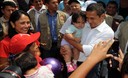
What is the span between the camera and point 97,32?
11.2ft

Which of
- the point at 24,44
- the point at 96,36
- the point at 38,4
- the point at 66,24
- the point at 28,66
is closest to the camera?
the point at 28,66

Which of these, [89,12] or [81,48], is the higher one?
[89,12]

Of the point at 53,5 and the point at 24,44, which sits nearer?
the point at 24,44

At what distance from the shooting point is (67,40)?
3.91 m

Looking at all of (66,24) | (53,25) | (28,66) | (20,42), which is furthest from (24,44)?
(53,25)

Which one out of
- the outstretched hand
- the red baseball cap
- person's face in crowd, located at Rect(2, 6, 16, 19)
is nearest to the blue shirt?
person's face in crowd, located at Rect(2, 6, 16, 19)

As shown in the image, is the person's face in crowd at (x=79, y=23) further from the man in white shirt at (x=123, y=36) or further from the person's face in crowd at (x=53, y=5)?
the person's face in crowd at (x=53, y=5)

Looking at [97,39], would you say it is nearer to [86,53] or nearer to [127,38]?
[86,53]

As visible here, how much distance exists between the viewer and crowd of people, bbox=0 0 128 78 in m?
2.18

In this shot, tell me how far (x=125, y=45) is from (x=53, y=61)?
41.1 inches

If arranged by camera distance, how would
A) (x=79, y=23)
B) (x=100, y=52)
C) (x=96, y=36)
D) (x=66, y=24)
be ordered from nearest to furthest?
(x=100, y=52), (x=96, y=36), (x=79, y=23), (x=66, y=24)

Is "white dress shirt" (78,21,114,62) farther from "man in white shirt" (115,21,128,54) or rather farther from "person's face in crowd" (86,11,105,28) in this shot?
"man in white shirt" (115,21,128,54)

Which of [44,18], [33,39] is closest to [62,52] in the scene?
[44,18]

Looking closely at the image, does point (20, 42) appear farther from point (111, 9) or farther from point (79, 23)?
point (111, 9)
